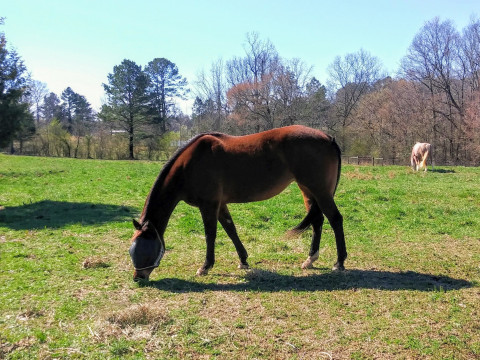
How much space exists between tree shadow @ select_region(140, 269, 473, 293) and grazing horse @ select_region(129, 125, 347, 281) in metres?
0.41

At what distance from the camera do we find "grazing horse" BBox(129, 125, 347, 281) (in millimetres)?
5535

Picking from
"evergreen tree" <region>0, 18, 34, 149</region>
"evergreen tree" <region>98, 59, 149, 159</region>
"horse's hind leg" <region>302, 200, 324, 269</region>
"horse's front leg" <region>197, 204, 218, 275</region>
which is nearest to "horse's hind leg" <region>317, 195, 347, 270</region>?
"horse's hind leg" <region>302, 200, 324, 269</region>

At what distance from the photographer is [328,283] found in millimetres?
5129

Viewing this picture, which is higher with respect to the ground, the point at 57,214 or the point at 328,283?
the point at 57,214

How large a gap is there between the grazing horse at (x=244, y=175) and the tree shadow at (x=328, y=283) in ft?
1.33

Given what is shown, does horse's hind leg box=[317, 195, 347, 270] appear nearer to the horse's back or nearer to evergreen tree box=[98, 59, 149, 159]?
the horse's back

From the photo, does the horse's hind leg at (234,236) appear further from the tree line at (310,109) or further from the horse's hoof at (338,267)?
the tree line at (310,109)

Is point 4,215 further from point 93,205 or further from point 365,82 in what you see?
point 365,82

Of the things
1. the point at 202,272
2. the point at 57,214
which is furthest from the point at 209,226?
the point at 57,214

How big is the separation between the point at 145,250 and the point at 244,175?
6.14ft

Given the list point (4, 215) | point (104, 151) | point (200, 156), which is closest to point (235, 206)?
point (200, 156)

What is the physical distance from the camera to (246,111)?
43.7 metres

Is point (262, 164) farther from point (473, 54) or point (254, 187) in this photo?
point (473, 54)

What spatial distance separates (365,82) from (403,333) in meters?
49.1
